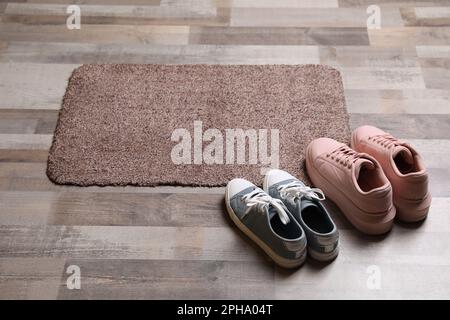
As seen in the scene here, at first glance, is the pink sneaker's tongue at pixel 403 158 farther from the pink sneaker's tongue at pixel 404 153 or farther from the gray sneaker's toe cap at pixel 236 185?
the gray sneaker's toe cap at pixel 236 185

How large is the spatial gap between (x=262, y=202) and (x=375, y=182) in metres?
0.29

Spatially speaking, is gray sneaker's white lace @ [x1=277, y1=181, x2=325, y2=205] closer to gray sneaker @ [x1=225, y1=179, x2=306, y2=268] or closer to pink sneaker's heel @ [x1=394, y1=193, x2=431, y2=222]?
gray sneaker @ [x1=225, y1=179, x2=306, y2=268]

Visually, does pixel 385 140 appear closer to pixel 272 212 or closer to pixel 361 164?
pixel 361 164

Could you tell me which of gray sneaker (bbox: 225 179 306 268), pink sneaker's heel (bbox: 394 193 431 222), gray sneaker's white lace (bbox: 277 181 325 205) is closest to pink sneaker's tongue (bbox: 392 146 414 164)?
pink sneaker's heel (bbox: 394 193 431 222)

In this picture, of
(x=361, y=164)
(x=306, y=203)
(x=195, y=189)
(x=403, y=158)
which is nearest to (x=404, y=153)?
(x=403, y=158)

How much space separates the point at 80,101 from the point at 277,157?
25.8 inches

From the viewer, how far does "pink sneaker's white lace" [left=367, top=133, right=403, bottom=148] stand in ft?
4.07

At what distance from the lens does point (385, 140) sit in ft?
4.18

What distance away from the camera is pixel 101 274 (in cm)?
118
